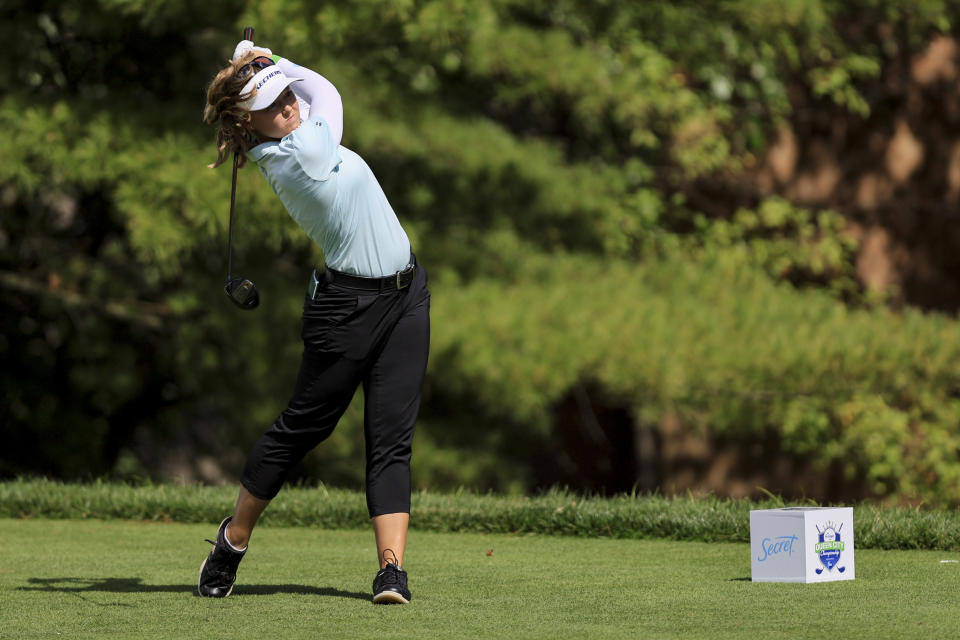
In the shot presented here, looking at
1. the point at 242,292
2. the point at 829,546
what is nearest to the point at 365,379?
the point at 242,292

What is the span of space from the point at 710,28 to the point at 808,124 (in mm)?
1998

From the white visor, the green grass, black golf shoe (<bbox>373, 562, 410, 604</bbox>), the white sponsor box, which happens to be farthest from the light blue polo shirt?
the green grass

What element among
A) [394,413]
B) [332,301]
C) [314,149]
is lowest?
[394,413]

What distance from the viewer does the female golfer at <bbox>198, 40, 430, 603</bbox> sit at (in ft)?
14.7

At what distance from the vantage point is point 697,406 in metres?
10.3

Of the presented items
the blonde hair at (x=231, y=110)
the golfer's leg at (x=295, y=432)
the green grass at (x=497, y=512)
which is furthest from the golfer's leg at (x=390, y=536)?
the green grass at (x=497, y=512)

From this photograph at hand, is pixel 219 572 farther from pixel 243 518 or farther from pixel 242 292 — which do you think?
pixel 242 292

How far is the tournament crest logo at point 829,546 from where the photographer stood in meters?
4.78

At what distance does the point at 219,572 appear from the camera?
15.8 feet

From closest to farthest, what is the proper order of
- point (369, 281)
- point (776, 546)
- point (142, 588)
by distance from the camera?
1. point (369, 281)
2. point (776, 546)
3. point (142, 588)

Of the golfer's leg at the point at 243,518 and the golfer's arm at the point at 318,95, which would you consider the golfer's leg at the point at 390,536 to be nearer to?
the golfer's leg at the point at 243,518

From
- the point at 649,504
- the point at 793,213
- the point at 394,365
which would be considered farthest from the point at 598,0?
the point at 394,365

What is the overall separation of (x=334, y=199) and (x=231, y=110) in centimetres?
41

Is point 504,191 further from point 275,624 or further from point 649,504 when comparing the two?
point 275,624
